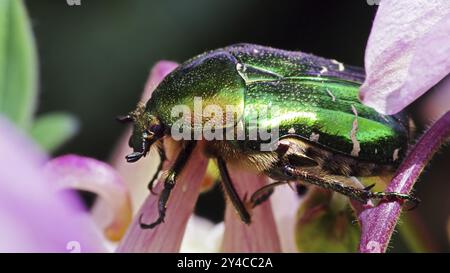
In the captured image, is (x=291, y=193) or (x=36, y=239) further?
(x=291, y=193)

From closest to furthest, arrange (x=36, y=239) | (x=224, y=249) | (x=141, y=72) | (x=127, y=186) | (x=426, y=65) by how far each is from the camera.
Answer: (x=426, y=65) < (x=36, y=239) < (x=224, y=249) < (x=127, y=186) < (x=141, y=72)

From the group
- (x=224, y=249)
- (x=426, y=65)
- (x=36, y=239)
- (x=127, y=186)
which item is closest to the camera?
(x=426, y=65)

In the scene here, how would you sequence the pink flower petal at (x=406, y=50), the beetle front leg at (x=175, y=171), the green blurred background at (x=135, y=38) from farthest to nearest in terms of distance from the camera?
the green blurred background at (x=135, y=38)
the beetle front leg at (x=175, y=171)
the pink flower petal at (x=406, y=50)

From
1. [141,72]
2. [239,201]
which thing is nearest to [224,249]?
[239,201]

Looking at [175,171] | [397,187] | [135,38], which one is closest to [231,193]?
→ [175,171]

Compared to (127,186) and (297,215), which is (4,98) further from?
(297,215)

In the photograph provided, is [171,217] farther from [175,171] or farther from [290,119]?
[290,119]

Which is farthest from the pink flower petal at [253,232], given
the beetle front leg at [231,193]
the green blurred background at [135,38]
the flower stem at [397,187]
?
the green blurred background at [135,38]

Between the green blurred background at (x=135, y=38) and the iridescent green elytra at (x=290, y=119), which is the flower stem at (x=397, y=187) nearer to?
the iridescent green elytra at (x=290, y=119)
